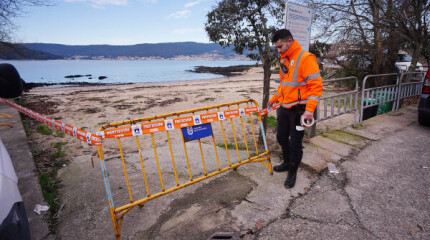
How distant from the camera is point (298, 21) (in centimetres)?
418

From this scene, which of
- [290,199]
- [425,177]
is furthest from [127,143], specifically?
[425,177]

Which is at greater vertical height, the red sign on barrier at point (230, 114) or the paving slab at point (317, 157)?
the red sign on barrier at point (230, 114)

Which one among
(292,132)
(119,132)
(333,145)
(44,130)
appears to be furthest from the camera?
(44,130)

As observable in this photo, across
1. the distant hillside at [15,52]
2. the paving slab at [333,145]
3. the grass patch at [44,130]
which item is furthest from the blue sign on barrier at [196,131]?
the distant hillside at [15,52]

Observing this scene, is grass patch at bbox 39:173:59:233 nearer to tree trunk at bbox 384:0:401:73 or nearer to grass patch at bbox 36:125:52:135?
grass patch at bbox 36:125:52:135

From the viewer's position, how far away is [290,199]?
3.11 m

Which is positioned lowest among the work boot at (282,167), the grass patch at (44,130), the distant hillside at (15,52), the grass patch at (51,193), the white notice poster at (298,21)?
the work boot at (282,167)

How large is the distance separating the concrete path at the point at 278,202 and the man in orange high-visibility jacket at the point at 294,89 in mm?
573

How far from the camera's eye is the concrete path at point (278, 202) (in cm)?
256

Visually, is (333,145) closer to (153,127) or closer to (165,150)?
(165,150)

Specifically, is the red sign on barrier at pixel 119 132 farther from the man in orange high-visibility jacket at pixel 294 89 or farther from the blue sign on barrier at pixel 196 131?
the man in orange high-visibility jacket at pixel 294 89

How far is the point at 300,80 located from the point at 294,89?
0.14 m

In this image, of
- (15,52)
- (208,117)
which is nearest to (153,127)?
(208,117)

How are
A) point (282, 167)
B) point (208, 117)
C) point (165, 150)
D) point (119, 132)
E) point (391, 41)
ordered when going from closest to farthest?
point (119, 132) → point (208, 117) → point (282, 167) → point (165, 150) → point (391, 41)
